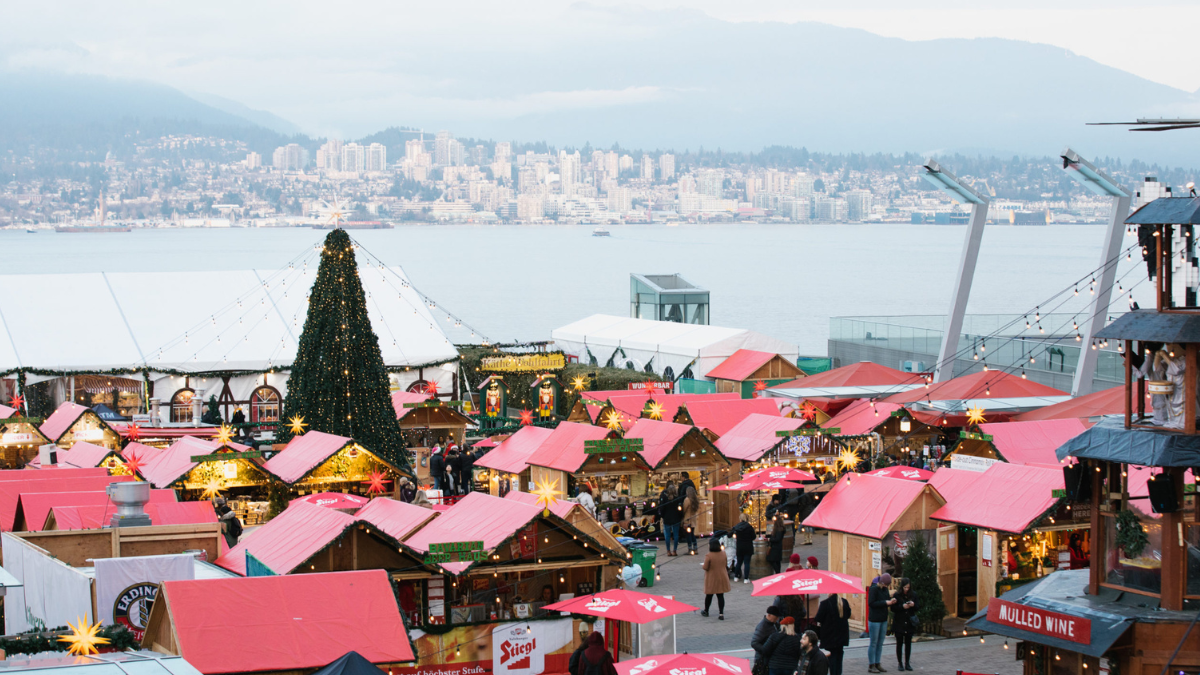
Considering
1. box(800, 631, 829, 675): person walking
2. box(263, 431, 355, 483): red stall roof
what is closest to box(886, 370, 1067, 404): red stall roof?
box(263, 431, 355, 483): red stall roof

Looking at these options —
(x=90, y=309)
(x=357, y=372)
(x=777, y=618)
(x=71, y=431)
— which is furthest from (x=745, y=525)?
(x=90, y=309)

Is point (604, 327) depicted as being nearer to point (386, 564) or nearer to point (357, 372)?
point (357, 372)

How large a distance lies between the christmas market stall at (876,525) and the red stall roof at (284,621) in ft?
21.6

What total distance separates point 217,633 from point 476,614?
142 inches

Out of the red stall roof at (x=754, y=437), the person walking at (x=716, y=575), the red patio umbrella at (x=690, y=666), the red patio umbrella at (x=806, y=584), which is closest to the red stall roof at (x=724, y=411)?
the red stall roof at (x=754, y=437)

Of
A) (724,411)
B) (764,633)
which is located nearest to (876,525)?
(764,633)

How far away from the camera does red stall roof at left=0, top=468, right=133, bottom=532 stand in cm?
1482

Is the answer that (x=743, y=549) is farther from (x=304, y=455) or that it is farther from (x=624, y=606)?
(x=304, y=455)

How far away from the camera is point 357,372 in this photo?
2189 centimetres

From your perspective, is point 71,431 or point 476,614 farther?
Result: point 71,431

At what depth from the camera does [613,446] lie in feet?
65.2

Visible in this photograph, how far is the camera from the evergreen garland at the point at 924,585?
13.9 meters

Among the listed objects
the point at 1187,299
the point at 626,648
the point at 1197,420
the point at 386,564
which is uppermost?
the point at 1187,299

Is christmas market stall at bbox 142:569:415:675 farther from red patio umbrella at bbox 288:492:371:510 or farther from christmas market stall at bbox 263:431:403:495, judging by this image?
christmas market stall at bbox 263:431:403:495
